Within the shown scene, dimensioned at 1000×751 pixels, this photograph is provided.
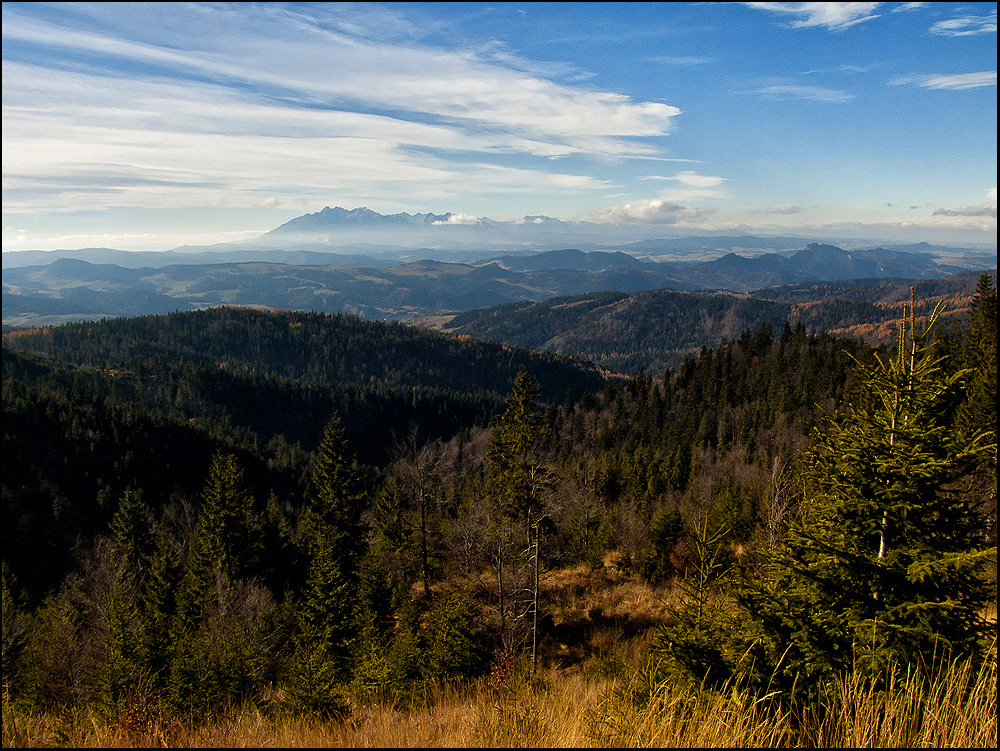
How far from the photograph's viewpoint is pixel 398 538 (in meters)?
29.5

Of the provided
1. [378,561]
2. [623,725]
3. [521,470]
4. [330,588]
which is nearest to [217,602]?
[330,588]

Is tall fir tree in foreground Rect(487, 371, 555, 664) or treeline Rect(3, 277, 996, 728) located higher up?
tall fir tree in foreground Rect(487, 371, 555, 664)

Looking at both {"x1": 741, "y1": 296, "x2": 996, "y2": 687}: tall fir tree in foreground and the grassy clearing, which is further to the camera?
{"x1": 741, "y1": 296, "x2": 996, "y2": 687}: tall fir tree in foreground

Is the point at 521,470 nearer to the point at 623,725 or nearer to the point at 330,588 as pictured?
the point at 330,588

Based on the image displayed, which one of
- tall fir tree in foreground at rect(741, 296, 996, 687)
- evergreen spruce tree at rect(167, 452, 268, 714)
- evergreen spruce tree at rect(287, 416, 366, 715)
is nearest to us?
tall fir tree in foreground at rect(741, 296, 996, 687)

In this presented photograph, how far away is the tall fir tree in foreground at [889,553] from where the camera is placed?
650 cm

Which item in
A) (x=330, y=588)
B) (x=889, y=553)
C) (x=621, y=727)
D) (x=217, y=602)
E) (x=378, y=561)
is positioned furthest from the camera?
(x=217, y=602)

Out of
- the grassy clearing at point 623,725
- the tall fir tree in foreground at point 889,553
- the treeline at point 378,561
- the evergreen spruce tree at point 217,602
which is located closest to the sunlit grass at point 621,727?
the grassy clearing at point 623,725

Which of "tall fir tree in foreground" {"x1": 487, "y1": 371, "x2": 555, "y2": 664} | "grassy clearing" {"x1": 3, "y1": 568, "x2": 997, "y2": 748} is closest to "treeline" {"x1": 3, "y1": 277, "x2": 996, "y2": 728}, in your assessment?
"tall fir tree in foreground" {"x1": 487, "y1": 371, "x2": 555, "y2": 664}

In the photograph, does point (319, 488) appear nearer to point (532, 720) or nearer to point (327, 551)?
point (327, 551)

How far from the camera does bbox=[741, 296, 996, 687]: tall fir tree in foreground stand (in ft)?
21.3

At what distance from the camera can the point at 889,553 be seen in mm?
6969

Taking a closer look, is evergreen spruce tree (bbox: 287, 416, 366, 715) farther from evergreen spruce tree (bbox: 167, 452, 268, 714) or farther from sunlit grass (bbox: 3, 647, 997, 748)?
sunlit grass (bbox: 3, 647, 997, 748)

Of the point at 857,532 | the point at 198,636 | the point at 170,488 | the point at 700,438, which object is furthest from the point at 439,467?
the point at 170,488
